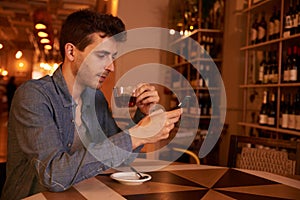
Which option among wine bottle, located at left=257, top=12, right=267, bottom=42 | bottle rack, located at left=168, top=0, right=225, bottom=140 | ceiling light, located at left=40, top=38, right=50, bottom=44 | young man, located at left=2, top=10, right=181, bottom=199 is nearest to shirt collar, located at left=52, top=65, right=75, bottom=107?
young man, located at left=2, top=10, right=181, bottom=199

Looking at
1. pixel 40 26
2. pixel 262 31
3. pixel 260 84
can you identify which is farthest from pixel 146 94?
pixel 40 26

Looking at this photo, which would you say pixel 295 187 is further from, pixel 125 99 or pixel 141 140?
pixel 125 99

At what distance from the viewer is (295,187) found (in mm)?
1251

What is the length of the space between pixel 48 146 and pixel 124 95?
1.26 feet

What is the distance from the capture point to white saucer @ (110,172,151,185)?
3.81ft

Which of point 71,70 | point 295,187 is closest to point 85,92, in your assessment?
point 71,70

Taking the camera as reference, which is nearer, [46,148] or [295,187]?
[46,148]

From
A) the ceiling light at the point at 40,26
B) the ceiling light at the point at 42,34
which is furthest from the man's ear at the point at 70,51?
the ceiling light at the point at 42,34

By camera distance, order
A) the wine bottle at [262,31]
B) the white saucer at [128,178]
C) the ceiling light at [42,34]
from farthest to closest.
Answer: the ceiling light at [42,34] → the wine bottle at [262,31] → the white saucer at [128,178]

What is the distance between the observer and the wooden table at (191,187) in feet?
3.45

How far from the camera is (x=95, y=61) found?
1.41 metres

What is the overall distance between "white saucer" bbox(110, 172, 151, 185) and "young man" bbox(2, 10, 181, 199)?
8cm

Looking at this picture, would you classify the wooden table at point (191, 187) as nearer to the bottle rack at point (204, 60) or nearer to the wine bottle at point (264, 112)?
the wine bottle at point (264, 112)

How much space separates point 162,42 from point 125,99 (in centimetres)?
392
